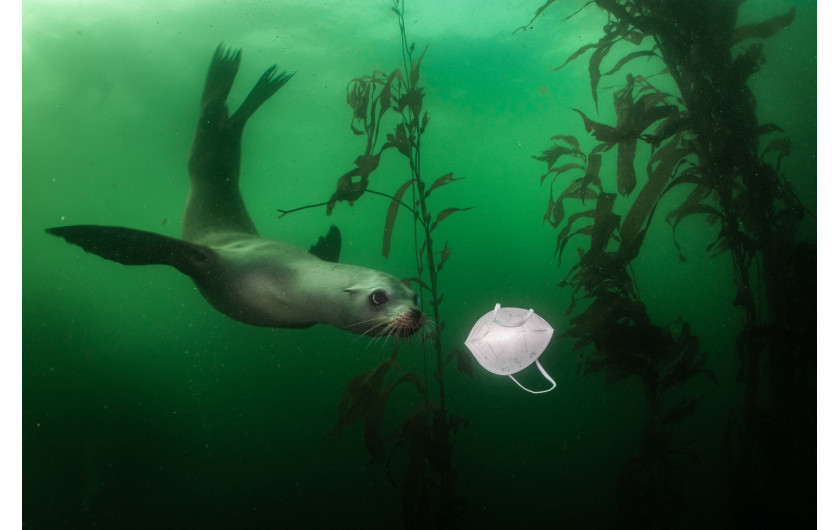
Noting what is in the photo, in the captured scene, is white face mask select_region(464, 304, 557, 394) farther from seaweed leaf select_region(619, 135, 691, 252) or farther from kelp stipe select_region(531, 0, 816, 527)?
seaweed leaf select_region(619, 135, 691, 252)

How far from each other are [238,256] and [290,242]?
1121 millimetres

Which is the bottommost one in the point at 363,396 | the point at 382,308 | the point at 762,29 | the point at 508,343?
the point at 363,396

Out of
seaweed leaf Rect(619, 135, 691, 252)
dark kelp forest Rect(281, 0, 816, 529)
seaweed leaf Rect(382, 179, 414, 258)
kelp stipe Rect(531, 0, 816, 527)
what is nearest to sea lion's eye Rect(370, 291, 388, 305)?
dark kelp forest Rect(281, 0, 816, 529)

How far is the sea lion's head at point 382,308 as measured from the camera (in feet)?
6.29

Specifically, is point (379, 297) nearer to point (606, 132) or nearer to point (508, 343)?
point (508, 343)

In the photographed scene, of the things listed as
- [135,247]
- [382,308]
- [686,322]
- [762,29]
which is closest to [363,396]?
[382,308]

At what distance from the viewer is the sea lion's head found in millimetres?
1918

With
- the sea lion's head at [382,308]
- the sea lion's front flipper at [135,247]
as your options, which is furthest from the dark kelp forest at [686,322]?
the sea lion's front flipper at [135,247]

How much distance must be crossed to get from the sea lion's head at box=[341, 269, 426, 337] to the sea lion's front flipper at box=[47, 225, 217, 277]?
0.92m

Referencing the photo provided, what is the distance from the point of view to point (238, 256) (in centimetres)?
243

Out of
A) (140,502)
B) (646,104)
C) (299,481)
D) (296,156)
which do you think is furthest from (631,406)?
(140,502)

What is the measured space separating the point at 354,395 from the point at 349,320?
608mm

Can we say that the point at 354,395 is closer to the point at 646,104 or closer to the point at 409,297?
the point at 409,297

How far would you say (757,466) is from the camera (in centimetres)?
275
